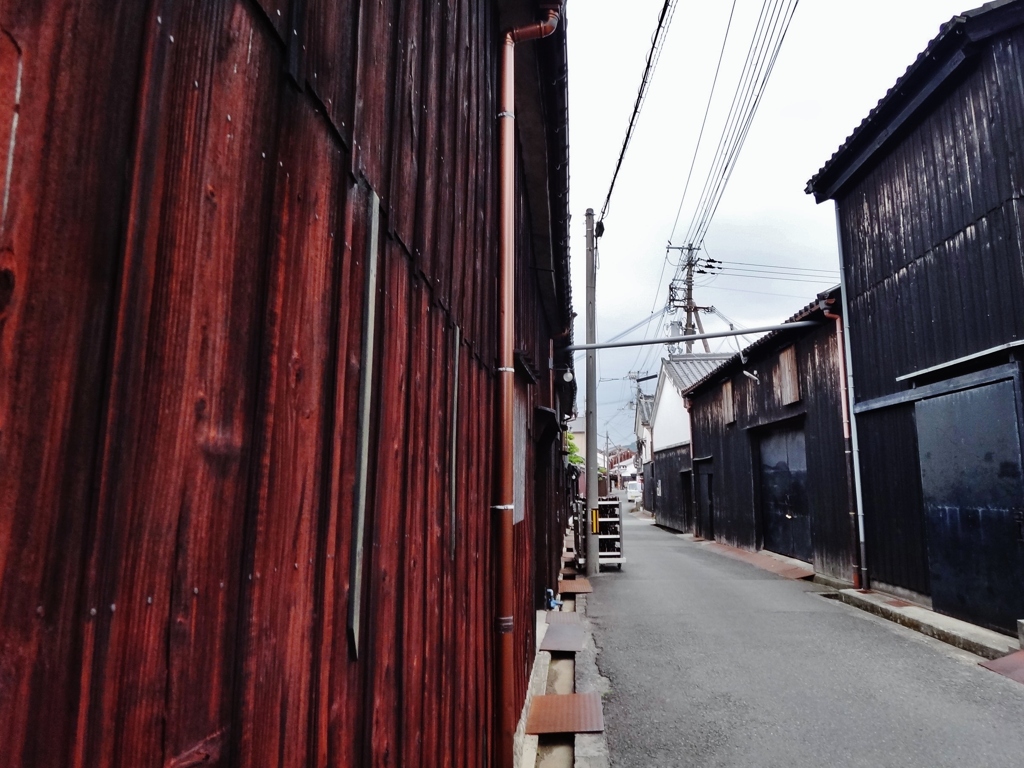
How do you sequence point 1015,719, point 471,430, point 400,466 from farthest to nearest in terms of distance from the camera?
point 1015,719, point 471,430, point 400,466

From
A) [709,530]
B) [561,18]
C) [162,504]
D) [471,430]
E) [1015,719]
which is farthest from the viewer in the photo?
[709,530]

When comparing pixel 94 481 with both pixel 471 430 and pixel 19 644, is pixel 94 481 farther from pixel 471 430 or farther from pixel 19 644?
pixel 471 430

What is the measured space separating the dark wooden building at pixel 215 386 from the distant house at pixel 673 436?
2242 centimetres

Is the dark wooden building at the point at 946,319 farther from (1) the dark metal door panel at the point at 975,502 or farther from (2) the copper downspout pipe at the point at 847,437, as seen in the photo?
(2) the copper downspout pipe at the point at 847,437

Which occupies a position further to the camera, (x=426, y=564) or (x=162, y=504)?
(x=426, y=564)

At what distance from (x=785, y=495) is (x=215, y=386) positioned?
15.3 metres

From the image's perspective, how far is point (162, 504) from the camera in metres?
0.79

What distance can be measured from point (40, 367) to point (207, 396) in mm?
270

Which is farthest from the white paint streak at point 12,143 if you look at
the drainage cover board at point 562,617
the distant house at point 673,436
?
the distant house at point 673,436

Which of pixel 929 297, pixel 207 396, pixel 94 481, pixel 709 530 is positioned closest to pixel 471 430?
pixel 207 396

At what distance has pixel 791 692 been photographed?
17.6 ft

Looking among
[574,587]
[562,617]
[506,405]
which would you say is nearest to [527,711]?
[506,405]

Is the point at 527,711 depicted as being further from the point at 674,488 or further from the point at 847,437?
the point at 674,488

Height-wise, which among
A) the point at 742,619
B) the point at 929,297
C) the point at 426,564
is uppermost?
the point at 929,297
